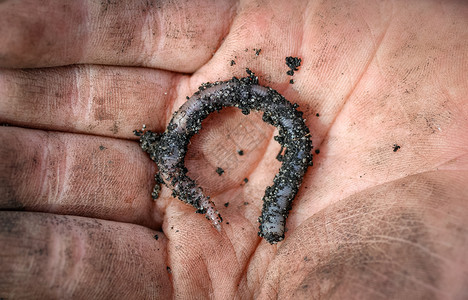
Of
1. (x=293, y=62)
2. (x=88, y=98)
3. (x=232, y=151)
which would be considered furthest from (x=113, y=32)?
(x=293, y=62)

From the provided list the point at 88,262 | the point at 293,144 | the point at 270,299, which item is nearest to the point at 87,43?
the point at 88,262

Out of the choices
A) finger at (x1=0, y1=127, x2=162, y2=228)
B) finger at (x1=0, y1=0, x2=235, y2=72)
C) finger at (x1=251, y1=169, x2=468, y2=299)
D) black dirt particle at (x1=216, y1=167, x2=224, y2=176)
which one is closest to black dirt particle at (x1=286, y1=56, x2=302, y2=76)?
finger at (x1=0, y1=0, x2=235, y2=72)

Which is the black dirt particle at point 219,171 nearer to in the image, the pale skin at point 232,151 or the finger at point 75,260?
the pale skin at point 232,151

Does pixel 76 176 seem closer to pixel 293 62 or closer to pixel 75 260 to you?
pixel 75 260

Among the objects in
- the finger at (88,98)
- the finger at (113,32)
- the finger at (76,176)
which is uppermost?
the finger at (113,32)

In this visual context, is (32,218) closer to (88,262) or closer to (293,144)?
(88,262)

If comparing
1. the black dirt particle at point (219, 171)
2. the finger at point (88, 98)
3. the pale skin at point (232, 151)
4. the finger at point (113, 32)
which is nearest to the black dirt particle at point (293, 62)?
the pale skin at point (232, 151)
